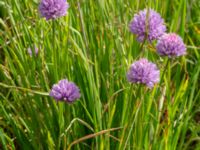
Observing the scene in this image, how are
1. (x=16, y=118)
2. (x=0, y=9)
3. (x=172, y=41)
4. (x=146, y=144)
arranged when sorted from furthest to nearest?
(x=0, y=9) → (x=16, y=118) → (x=146, y=144) → (x=172, y=41)

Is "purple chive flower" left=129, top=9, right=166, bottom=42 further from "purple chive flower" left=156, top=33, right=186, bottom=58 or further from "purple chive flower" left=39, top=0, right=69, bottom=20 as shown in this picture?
"purple chive flower" left=39, top=0, right=69, bottom=20

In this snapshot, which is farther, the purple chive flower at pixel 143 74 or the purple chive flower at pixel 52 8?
the purple chive flower at pixel 52 8

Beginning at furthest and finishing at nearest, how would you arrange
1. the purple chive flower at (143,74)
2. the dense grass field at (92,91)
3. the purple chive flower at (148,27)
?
1. the dense grass field at (92,91)
2. the purple chive flower at (148,27)
3. the purple chive flower at (143,74)

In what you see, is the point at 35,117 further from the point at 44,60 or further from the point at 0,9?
the point at 0,9

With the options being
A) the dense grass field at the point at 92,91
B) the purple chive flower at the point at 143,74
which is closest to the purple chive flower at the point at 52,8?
the dense grass field at the point at 92,91

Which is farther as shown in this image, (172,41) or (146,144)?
(146,144)

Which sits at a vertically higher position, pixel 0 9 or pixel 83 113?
pixel 0 9

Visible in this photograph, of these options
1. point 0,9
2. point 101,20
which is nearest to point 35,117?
point 101,20

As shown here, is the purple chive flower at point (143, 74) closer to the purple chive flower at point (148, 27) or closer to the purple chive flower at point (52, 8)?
the purple chive flower at point (148, 27)
